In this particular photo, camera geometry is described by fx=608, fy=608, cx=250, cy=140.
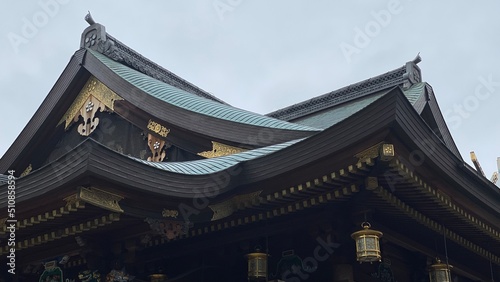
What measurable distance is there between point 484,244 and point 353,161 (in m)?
5.02

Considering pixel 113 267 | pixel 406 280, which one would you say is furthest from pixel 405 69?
pixel 113 267

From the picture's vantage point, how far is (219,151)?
10.7m

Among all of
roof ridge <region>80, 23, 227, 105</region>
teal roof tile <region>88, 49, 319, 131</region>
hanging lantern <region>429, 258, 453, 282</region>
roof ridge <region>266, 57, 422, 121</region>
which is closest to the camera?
hanging lantern <region>429, 258, 453, 282</region>

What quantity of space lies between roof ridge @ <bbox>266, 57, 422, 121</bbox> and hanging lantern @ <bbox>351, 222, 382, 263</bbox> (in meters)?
7.65

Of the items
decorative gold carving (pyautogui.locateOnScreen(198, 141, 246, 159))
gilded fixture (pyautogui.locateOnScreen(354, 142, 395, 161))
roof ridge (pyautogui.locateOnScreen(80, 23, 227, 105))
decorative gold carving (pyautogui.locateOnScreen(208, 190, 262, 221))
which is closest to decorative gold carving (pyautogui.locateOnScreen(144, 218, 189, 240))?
decorative gold carving (pyautogui.locateOnScreen(208, 190, 262, 221))

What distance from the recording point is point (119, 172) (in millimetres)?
7742

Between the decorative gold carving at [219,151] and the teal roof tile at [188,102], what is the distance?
479 millimetres

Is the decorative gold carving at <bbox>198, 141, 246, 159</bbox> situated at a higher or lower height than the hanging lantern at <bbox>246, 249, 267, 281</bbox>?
higher

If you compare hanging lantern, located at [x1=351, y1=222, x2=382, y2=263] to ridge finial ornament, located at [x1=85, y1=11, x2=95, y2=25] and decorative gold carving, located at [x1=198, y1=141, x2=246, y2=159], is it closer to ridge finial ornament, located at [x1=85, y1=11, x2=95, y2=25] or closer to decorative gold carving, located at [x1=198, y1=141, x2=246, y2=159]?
decorative gold carving, located at [x1=198, y1=141, x2=246, y2=159]

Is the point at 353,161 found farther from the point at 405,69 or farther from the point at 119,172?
the point at 405,69

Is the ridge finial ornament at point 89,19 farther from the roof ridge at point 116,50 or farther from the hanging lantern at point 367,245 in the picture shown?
the hanging lantern at point 367,245

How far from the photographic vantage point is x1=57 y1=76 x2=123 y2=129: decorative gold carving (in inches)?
494

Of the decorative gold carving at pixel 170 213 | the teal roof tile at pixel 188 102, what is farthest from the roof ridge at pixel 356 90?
the decorative gold carving at pixel 170 213

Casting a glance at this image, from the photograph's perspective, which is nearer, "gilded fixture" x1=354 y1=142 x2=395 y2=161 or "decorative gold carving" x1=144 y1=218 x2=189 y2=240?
A: "gilded fixture" x1=354 y1=142 x2=395 y2=161
